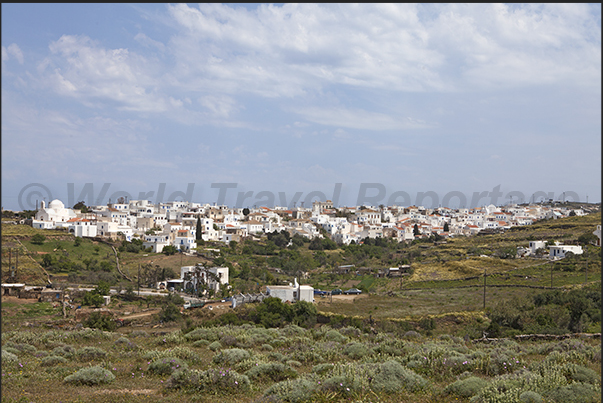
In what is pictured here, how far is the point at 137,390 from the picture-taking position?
812 cm

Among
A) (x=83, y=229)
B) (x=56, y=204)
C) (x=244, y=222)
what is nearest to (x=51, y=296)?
(x=83, y=229)

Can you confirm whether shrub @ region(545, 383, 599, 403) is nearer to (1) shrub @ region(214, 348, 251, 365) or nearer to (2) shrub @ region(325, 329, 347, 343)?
(1) shrub @ region(214, 348, 251, 365)

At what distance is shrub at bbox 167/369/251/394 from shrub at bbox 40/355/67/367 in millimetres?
3779

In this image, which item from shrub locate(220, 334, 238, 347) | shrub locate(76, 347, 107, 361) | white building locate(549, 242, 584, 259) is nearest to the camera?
shrub locate(76, 347, 107, 361)

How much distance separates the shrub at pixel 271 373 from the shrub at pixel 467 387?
2.90 metres

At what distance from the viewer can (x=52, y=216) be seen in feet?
202

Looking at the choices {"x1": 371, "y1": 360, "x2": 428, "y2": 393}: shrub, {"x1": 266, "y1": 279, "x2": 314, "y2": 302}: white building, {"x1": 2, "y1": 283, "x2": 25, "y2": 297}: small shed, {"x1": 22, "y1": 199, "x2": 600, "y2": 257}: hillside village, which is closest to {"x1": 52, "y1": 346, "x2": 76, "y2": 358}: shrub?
{"x1": 371, "y1": 360, "x2": 428, "y2": 393}: shrub

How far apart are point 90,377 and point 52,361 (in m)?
2.47

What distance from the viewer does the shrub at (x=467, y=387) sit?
754 cm

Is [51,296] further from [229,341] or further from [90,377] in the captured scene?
[90,377]

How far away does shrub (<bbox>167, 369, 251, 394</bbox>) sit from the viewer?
8008 millimetres

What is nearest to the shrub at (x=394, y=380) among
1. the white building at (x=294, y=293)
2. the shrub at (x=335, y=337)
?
the shrub at (x=335, y=337)

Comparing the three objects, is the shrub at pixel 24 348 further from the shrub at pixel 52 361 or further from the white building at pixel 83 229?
the white building at pixel 83 229

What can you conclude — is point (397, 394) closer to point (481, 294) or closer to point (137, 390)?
point (137, 390)
